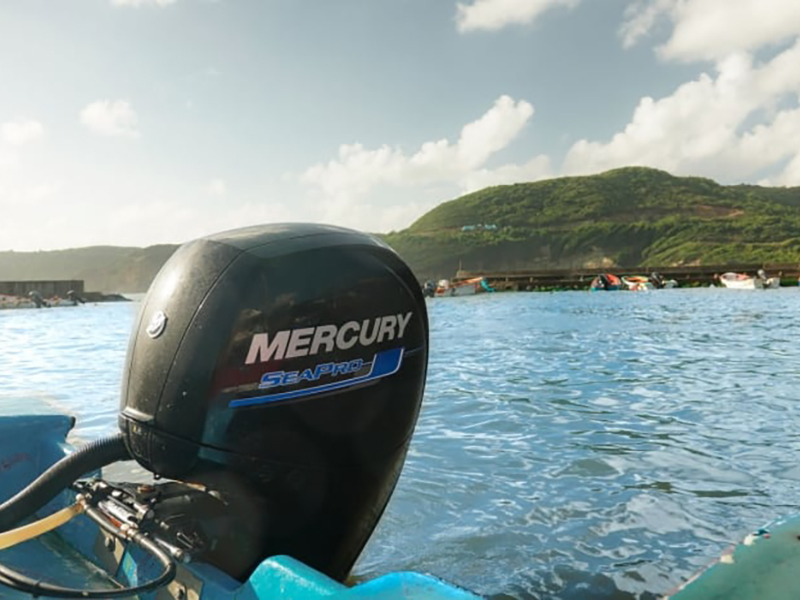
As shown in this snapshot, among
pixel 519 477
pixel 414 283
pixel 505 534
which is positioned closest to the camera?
pixel 414 283

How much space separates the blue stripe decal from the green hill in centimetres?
8529

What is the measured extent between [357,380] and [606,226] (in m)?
118

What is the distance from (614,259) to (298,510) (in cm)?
10895

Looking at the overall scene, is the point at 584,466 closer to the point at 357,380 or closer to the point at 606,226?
the point at 357,380

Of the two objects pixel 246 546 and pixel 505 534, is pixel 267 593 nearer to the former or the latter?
pixel 246 546

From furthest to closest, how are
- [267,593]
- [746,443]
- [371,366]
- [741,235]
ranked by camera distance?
[741,235], [746,443], [371,366], [267,593]

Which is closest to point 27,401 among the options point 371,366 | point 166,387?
point 166,387

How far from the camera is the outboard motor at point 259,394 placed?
198cm

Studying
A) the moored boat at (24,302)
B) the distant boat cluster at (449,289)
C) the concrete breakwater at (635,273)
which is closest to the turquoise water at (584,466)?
the distant boat cluster at (449,289)

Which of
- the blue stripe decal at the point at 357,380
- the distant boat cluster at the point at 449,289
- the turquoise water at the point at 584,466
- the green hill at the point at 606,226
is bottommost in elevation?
the turquoise water at the point at 584,466

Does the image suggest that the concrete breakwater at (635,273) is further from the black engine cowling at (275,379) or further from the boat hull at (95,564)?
the boat hull at (95,564)

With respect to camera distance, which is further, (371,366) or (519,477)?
(519,477)

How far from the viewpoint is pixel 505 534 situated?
3656mm

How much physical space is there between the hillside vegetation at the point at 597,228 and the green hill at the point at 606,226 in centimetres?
18
